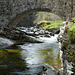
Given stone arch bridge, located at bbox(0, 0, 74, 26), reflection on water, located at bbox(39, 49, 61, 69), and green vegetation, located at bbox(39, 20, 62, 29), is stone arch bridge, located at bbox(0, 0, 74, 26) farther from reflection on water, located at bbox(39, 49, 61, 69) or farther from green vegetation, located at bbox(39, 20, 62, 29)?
green vegetation, located at bbox(39, 20, 62, 29)

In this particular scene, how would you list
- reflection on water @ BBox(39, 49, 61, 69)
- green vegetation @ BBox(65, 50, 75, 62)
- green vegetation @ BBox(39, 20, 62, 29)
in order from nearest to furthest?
green vegetation @ BBox(65, 50, 75, 62)
reflection on water @ BBox(39, 49, 61, 69)
green vegetation @ BBox(39, 20, 62, 29)

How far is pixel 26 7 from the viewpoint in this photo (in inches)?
560

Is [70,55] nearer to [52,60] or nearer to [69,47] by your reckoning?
[69,47]

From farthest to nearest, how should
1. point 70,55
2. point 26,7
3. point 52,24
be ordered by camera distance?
point 52,24 → point 26,7 → point 70,55

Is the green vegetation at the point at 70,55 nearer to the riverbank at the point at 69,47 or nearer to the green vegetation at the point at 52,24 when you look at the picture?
the riverbank at the point at 69,47

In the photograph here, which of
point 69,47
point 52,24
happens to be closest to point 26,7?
point 69,47

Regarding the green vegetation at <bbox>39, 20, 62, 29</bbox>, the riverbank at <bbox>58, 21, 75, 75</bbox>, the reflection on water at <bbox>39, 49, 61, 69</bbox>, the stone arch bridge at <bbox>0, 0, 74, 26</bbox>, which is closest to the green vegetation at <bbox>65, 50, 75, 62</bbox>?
the riverbank at <bbox>58, 21, 75, 75</bbox>

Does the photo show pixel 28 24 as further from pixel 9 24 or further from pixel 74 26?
pixel 74 26

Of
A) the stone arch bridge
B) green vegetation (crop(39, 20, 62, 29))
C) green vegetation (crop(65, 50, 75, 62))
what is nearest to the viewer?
green vegetation (crop(65, 50, 75, 62))

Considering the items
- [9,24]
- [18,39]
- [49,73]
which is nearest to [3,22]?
[9,24]

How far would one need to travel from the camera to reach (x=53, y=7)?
1363 centimetres

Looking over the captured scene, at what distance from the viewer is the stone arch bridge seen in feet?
44.2

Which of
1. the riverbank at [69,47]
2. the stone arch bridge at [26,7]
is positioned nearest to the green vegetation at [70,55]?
the riverbank at [69,47]

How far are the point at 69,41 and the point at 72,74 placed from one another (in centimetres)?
83
